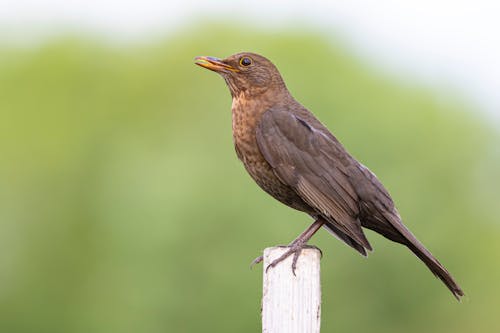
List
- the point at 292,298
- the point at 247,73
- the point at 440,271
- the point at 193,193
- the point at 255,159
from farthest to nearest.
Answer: the point at 193,193 < the point at 247,73 < the point at 255,159 < the point at 440,271 < the point at 292,298

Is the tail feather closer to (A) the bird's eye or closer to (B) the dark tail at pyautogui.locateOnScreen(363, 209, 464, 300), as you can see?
(B) the dark tail at pyautogui.locateOnScreen(363, 209, 464, 300)

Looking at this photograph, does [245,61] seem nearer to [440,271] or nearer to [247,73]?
[247,73]

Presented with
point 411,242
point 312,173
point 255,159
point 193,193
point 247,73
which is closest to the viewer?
point 411,242

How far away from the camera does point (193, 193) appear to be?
2434 cm

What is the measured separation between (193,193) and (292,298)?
18474 mm

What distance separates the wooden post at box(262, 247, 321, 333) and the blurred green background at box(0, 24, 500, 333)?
13.8m

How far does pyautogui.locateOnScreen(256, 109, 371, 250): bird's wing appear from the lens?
698 cm

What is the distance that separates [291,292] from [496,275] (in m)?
23.5

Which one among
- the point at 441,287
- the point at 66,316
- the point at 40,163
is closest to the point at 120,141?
the point at 40,163

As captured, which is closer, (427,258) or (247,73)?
(427,258)

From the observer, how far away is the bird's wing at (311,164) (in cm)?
698

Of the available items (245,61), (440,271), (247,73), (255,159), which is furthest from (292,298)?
(245,61)

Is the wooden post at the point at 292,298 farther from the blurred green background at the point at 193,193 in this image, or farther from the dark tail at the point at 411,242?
the blurred green background at the point at 193,193

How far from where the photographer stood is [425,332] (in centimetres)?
2591
